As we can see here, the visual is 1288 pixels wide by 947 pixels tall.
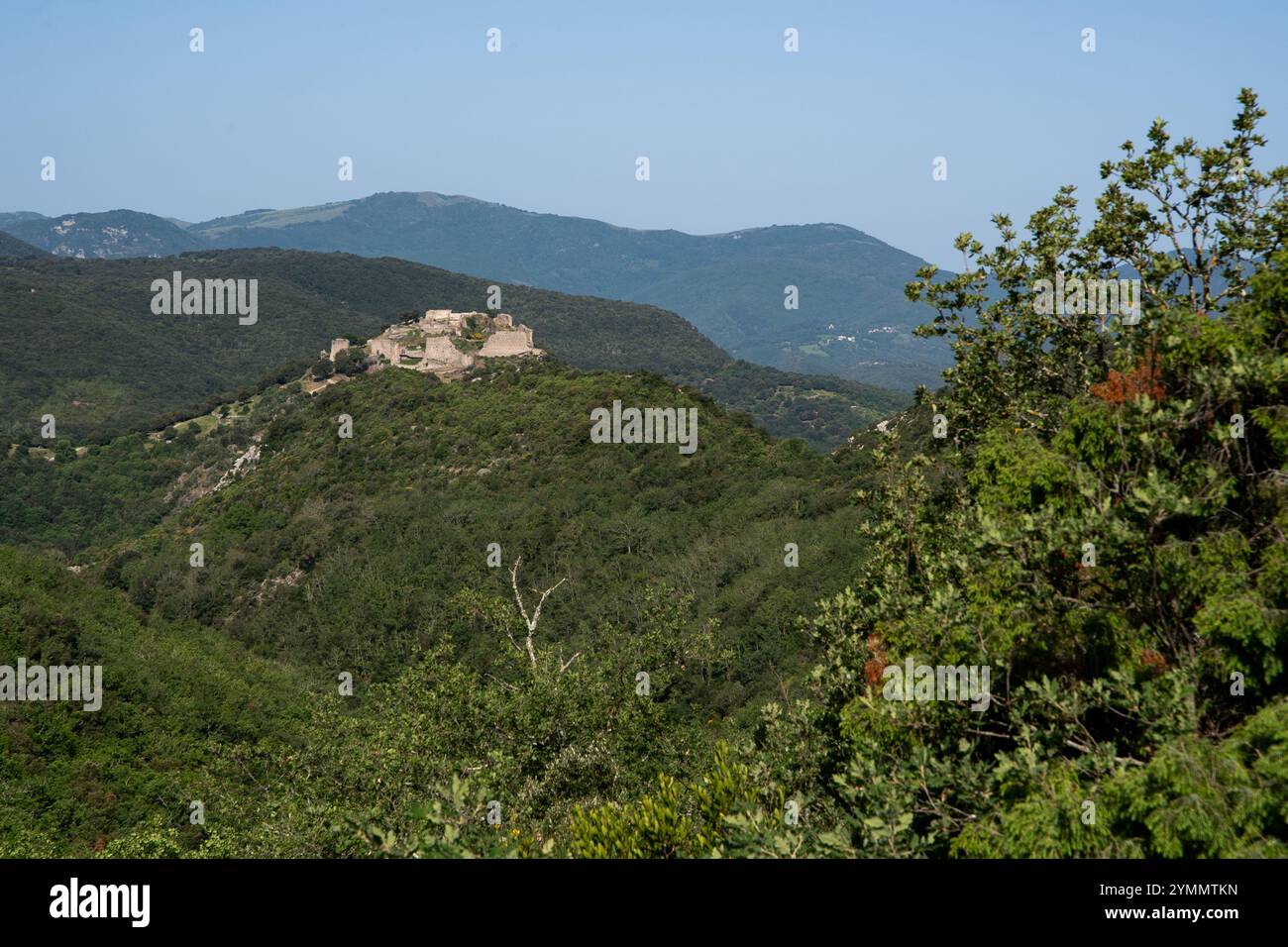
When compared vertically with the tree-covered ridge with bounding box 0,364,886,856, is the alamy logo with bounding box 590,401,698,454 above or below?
above

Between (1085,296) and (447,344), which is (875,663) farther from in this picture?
(447,344)

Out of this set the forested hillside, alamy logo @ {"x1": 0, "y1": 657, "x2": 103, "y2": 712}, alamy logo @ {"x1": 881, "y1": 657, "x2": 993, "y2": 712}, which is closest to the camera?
the forested hillside

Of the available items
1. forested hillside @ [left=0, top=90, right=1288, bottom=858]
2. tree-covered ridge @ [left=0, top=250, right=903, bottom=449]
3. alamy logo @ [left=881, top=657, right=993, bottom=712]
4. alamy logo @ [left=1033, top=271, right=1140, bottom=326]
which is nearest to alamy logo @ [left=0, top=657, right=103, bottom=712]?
forested hillside @ [left=0, top=90, right=1288, bottom=858]

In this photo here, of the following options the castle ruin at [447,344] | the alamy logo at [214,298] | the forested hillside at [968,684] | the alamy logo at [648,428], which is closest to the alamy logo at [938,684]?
the forested hillside at [968,684]

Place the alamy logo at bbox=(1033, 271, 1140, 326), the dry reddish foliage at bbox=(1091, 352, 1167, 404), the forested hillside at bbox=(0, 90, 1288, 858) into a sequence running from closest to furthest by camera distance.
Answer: the forested hillside at bbox=(0, 90, 1288, 858), the dry reddish foliage at bbox=(1091, 352, 1167, 404), the alamy logo at bbox=(1033, 271, 1140, 326)
